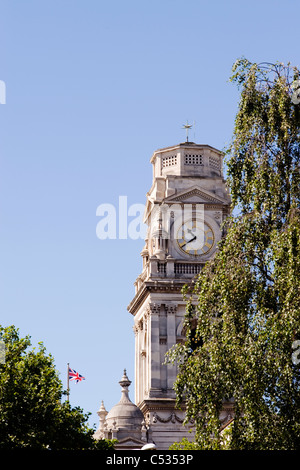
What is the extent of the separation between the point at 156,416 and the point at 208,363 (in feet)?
140

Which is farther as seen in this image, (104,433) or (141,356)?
(141,356)

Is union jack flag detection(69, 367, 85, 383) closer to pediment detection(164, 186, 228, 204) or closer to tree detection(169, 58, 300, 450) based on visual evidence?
pediment detection(164, 186, 228, 204)

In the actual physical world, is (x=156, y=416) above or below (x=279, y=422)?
above

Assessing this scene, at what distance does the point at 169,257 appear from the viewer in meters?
85.6

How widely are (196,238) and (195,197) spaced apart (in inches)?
129

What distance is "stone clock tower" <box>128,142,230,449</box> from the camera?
81500 millimetres

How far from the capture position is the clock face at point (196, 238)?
283 feet

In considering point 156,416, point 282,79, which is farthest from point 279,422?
point 156,416

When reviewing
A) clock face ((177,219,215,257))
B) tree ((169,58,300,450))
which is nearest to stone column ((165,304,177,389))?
clock face ((177,219,215,257))

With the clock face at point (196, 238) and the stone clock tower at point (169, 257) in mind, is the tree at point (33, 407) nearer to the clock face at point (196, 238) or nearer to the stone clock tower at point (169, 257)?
the stone clock tower at point (169, 257)

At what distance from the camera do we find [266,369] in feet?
121

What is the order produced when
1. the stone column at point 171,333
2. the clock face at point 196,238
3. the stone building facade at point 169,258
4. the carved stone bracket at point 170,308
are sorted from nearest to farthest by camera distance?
the stone building facade at point 169,258, the stone column at point 171,333, the carved stone bracket at point 170,308, the clock face at point 196,238

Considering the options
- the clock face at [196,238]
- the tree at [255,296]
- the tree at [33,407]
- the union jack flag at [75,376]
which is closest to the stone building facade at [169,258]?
the clock face at [196,238]

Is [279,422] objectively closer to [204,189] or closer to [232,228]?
[232,228]
